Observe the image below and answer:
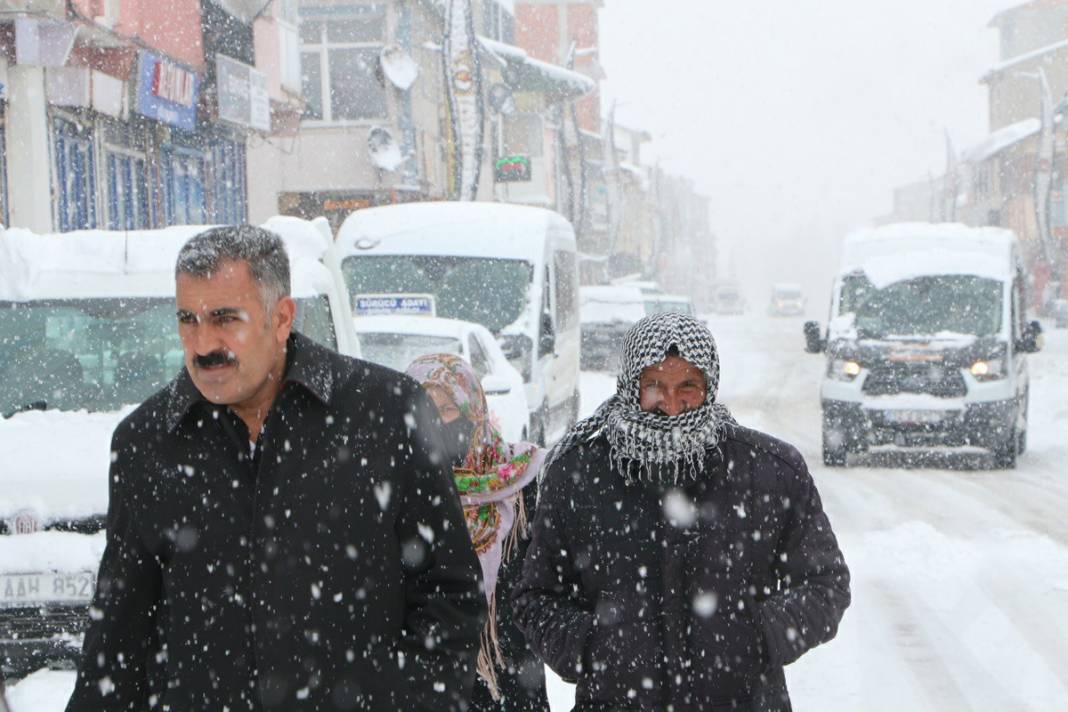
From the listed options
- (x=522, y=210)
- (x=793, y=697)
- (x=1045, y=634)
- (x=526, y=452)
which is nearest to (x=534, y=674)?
(x=526, y=452)

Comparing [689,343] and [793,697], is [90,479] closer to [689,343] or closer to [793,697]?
[793,697]

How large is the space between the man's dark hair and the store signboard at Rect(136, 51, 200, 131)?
17.8 metres

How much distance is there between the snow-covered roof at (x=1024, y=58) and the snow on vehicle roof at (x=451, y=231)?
63.1 m

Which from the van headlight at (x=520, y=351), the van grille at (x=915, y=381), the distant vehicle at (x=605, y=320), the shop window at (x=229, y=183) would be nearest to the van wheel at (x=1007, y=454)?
the van grille at (x=915, y=381)

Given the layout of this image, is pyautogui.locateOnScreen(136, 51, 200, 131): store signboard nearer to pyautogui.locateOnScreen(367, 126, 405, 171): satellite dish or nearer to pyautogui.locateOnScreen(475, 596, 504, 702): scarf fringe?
pyautogui.locateOnScreen(367, 126, 405, 171): satellite dish

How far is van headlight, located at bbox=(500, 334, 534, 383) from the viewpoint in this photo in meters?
15.2

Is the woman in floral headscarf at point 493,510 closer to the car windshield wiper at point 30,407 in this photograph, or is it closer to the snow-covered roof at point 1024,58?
the car windshield wiper at point 30,407

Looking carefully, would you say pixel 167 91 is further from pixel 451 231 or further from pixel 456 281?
pixel 456 281

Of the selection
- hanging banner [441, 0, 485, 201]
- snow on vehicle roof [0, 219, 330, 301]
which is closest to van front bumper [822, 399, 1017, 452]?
snow on vehicle roof [0, 219, 330, 301]

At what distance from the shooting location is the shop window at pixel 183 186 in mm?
24359

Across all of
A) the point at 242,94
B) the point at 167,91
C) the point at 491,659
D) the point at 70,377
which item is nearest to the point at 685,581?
the point at 491,659

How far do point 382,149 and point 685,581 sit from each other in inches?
1198

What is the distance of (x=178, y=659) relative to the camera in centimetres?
289

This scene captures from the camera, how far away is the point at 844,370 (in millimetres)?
16984
